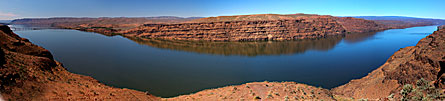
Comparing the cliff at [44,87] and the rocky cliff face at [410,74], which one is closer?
the cliff at [44,87]

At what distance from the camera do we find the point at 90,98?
1076 cm

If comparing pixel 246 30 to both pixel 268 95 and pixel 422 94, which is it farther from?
pixel 422 94

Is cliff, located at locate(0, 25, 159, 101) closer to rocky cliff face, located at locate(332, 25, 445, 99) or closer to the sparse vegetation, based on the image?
the sparse vegetation

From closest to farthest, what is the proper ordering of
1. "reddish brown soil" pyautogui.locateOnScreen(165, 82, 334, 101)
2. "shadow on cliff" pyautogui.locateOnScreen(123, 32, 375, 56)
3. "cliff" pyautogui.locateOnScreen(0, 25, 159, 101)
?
1. "cliff" pyautogui.locateOnScreen(0, 25, 159, 101)
2. "reddish brown soil" pyautogui.locateOnScreen(165, 82, 334, 101)
3. "shadow on cliff" pyautogui.locateOnScreen(123, 32, 375, 56)

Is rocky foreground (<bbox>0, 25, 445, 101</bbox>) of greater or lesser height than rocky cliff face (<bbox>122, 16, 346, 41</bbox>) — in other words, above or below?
below

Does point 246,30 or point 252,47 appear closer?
point 252,47

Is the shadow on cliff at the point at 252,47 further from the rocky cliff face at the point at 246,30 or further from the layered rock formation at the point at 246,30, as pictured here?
the layered rock formation at the point at 246,30

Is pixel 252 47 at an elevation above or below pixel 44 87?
below

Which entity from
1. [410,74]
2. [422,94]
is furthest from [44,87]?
[410,74]

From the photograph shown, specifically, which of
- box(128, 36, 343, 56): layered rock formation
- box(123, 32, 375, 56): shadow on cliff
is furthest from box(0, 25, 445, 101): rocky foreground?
box(123, 32, 375, 56): shadow on cliff

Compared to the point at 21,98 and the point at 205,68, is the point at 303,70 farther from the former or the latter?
the point at 21,98

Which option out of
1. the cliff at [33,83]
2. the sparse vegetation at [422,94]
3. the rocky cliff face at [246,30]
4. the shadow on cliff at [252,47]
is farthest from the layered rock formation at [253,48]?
the sparse vegetation at [422,94]

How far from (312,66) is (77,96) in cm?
3013

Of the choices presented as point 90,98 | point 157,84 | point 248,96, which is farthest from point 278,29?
point 90,98
